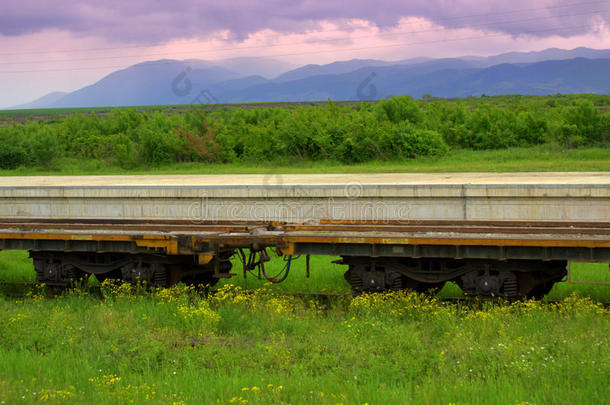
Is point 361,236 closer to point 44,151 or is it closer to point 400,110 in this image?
point 400,110

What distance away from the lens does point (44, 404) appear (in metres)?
6.07

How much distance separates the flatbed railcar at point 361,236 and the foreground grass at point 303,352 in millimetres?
859

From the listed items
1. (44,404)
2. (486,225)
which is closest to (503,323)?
(486,225)

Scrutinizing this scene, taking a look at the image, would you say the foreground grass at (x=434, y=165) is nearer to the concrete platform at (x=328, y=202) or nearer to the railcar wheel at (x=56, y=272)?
the concrete platform at (x=328, y=202)

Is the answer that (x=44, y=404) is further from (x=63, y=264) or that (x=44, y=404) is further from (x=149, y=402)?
(x=63, y=264)

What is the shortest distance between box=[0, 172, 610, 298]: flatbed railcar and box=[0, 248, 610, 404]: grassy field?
2.39ft

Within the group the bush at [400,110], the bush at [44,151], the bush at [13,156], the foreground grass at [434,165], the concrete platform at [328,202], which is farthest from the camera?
the bush at [400,110]

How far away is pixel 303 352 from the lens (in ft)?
25.7

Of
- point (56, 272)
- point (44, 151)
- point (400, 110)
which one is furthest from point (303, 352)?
point (400, 110)

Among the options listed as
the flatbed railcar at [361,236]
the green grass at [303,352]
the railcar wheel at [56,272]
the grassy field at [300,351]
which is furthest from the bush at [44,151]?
the green grass at [303,352]

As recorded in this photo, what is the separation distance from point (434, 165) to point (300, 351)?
23102 mm

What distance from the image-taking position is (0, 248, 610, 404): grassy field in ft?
20.6

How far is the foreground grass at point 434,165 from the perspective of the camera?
88.2 feet

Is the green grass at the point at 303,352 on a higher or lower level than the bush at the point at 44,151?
lower
